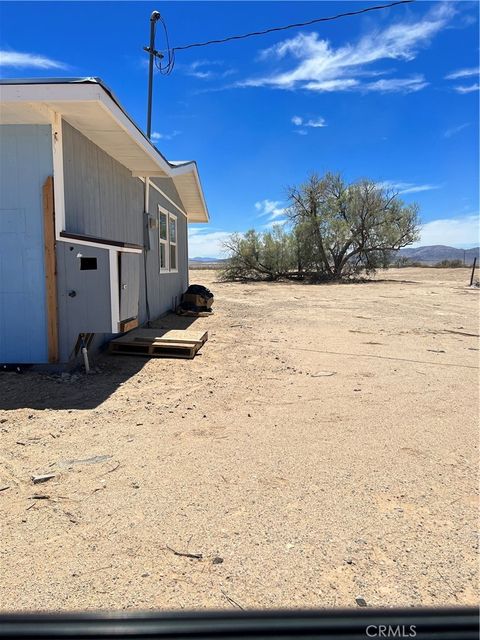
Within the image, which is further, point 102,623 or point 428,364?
point 428,364

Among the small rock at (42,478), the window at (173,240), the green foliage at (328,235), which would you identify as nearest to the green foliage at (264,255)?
the green foliage at (328,235)

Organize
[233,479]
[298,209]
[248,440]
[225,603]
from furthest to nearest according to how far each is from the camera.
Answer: [298,209], [248,440], [233,479], [225,603]

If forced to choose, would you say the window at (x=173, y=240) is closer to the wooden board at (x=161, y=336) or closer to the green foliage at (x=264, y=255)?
the wooden board at (x=161, y=336)

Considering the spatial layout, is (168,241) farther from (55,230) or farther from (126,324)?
(55,230)

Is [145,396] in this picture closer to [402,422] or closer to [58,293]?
[58,293]

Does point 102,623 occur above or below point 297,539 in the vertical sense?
above

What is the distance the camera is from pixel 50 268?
489 centimetres

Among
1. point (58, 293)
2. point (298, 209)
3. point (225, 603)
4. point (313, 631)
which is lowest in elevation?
point (225, 603)

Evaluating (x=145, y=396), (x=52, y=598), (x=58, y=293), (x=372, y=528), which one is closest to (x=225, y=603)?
(x=52, y=598)

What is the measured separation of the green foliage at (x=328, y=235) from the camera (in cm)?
2942

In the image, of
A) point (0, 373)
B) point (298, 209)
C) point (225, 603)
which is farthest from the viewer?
point (298, 209)

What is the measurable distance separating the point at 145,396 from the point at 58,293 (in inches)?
64.4

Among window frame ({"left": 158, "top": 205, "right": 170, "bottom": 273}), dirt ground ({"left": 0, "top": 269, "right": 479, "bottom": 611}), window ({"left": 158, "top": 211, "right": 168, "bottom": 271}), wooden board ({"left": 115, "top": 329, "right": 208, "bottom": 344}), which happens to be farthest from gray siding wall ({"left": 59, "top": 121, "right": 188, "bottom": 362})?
dirt ground ({"left": 0, "top": 269, "right": 479, "bottom": 611})

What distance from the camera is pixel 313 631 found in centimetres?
95
